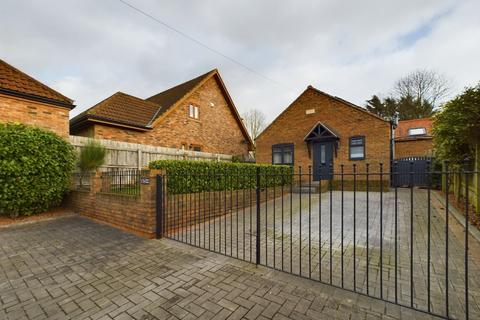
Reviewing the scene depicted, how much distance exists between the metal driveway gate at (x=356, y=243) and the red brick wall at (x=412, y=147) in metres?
12.6

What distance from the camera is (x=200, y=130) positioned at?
14.6 m

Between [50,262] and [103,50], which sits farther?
[103,50]

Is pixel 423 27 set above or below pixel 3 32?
above

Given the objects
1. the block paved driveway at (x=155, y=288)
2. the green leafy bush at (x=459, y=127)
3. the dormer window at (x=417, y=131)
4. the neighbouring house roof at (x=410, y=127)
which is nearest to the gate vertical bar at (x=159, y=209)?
the block paved driveway at (x=155, y=288)

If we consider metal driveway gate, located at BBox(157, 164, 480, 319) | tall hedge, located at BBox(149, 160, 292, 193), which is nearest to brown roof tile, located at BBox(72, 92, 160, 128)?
tall hedge, located at BBox(149, 160, 292, 193)

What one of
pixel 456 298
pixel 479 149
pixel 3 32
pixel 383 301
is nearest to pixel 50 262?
pixel 383 301

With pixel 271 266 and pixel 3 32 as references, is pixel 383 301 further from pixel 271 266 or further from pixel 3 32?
pixel 3 32

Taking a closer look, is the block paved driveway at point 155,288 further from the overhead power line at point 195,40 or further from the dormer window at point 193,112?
the dormer window at point 193,112

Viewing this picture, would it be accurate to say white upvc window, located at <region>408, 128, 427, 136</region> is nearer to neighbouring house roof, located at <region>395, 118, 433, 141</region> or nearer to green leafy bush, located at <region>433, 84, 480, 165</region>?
neighbouring house roof, located at <region>395, 118, 433, 141</region>

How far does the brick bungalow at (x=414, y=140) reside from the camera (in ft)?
56.6

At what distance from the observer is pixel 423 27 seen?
8.16 m

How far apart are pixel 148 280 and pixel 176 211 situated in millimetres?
2297

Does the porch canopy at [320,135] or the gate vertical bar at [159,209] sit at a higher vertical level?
the porch canopy at [320,135]

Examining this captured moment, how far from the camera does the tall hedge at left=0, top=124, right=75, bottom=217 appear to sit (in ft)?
18.1
